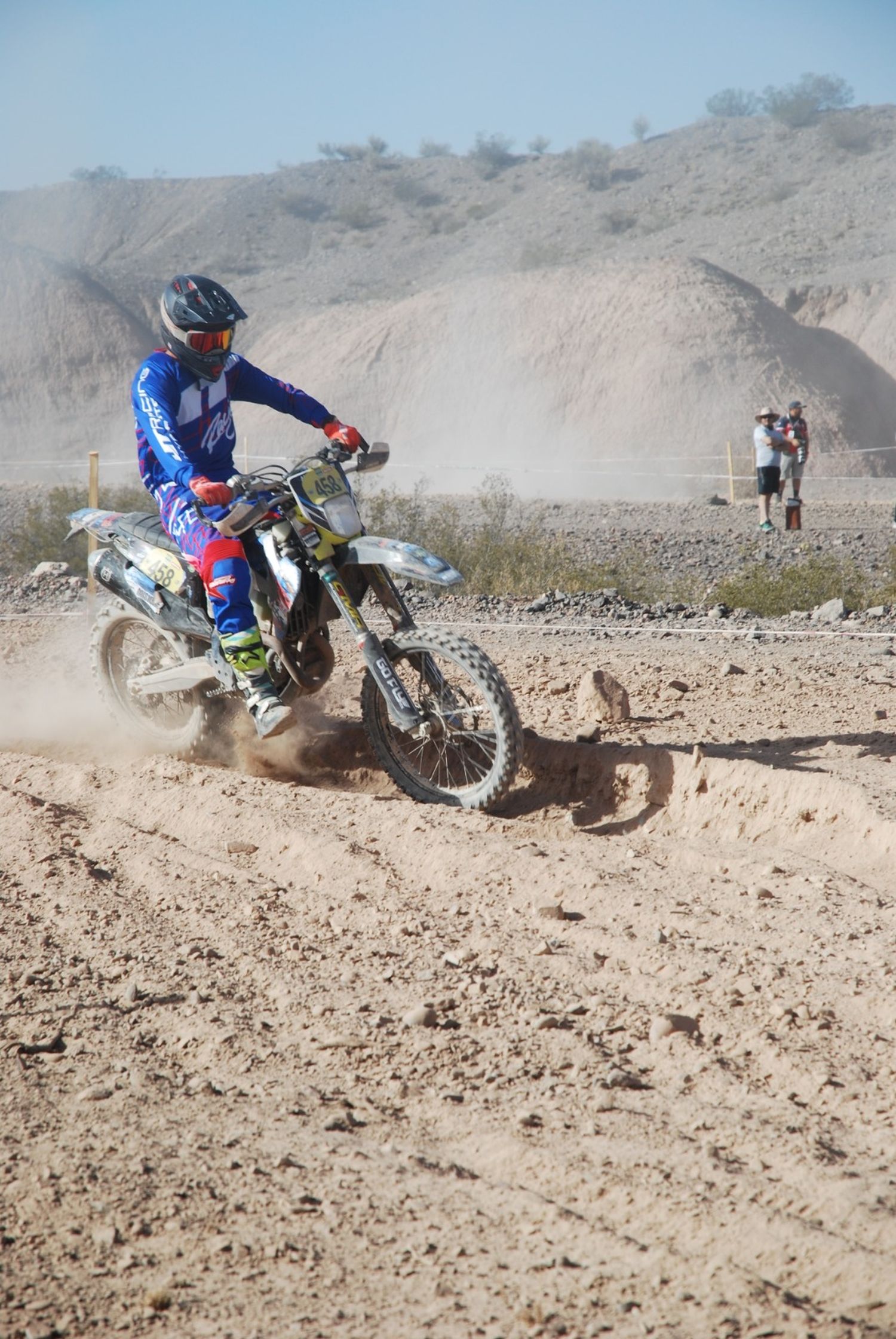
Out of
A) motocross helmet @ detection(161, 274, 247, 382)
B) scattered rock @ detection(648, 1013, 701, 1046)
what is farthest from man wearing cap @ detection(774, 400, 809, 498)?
scattered rock @ detection(648, 1013, 701, 1046)

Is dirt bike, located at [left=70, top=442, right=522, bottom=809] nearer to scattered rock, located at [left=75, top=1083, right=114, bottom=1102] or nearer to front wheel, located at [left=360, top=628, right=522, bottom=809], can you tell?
front wheel, located at [left=360, top=628, right=522, bottom=809]

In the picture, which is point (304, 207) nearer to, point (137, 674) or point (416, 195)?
point (416, 195)

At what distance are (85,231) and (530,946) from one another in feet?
244

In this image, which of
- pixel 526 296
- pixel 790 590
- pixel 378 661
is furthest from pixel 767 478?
pixel 526 296

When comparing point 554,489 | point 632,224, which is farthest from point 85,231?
point 554,489

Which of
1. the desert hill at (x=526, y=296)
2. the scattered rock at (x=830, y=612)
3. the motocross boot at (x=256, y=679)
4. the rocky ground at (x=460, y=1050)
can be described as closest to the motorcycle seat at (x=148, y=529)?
the motocross boot at (x=256, y=679)

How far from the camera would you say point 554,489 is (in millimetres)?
30500

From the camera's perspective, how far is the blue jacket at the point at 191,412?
5230mm

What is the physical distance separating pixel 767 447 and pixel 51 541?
36.1ft

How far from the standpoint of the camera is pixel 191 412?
5492 millimetres

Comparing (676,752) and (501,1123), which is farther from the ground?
(676,752)

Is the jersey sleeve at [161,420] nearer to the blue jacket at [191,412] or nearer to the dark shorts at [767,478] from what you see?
the blue jacket at [191,412]

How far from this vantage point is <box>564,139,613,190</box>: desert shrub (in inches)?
2296

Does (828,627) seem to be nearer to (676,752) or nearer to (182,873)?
(676,752)
